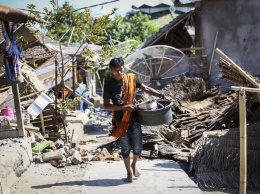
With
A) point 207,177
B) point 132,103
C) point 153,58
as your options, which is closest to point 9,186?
point 132,103

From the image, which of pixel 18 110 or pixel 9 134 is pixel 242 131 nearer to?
pixel 18 110

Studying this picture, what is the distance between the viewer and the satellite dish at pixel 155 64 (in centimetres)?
1238

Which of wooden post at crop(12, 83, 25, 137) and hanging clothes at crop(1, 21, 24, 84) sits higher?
hanging clothes at crop(1, 21, 24, 84)

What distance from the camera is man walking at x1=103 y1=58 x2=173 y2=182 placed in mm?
5259

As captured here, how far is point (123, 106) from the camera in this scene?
5266mm

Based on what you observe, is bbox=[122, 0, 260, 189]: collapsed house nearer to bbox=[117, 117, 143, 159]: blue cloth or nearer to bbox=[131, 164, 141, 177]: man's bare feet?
bbox=[117, 117, 143, 159]: blue cloth

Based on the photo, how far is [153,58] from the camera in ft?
41.1

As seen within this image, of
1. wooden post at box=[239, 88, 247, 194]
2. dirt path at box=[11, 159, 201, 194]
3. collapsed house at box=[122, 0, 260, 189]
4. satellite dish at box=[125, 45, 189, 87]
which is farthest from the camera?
satellite dish at box=[125, 45, 189, 87]

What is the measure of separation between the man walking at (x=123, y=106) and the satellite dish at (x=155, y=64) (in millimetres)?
6939

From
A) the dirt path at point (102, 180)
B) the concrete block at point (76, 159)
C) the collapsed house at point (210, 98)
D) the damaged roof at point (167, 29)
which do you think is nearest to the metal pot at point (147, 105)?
the dirt path at point (102, 180)

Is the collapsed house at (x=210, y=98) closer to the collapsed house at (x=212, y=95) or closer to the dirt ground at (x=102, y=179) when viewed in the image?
the collapsed house at (x=212, y=95)

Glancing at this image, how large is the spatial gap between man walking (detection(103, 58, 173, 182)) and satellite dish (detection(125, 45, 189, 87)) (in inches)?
273

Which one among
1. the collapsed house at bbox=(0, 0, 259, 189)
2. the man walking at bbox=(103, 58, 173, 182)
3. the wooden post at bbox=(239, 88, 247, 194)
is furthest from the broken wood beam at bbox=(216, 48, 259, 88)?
the man walking at bbox=(103, 58, 173, 182)

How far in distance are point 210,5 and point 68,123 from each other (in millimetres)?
6852
